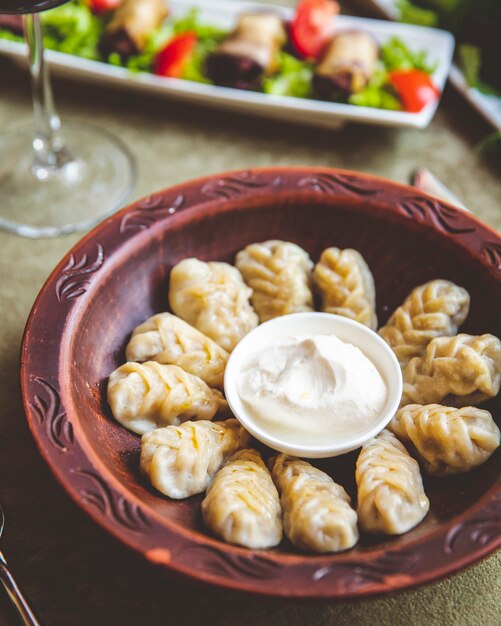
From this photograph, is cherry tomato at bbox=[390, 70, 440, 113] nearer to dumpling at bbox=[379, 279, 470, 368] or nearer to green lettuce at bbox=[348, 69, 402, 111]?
green lettuce at bbox=[348, 69, 402, 111]

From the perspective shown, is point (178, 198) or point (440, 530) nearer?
point (440, 530)

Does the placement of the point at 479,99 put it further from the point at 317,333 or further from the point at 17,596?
the point at 17,596

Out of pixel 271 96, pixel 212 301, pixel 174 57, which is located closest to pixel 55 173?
pixel 174 57

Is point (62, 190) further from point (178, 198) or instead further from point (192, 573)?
point (192, 573)

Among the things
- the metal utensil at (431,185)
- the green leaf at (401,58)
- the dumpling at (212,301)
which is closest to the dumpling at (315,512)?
the dumpling at (212,301)

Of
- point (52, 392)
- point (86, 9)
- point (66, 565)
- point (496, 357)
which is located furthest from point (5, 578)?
point (86, 9)

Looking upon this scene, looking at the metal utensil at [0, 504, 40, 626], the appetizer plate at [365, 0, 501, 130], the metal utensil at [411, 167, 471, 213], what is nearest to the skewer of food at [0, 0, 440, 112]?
the appetizer plate at [365, 0, 501, 130]
